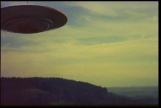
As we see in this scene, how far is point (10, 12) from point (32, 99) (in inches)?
91.3

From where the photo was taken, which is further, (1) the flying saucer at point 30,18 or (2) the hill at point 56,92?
(2) the hill at point 56,92

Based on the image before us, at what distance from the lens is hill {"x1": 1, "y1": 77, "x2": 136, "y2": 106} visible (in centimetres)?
518

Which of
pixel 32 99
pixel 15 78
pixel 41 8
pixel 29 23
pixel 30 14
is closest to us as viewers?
pixel 41 8

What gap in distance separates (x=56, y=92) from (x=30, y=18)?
2169mm

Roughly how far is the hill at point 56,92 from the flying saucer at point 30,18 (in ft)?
4.72

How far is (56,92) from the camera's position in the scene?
5.59m

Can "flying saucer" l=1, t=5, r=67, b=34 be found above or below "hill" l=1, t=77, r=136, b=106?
above

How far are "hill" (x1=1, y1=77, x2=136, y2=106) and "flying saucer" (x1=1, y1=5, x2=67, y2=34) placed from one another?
56.6 inches

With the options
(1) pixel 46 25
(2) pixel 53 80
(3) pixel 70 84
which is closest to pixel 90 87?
(3) pixel 70 84

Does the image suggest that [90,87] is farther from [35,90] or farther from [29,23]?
[29,23]

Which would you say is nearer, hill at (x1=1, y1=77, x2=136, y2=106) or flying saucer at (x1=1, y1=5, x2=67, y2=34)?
flying saucer at (x1=1, y1=5, x2=67, y2=34)

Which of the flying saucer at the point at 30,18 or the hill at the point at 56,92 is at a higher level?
the flying saucer at the point at 30,18

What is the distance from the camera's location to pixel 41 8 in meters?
3.55

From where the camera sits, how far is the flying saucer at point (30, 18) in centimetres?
360
